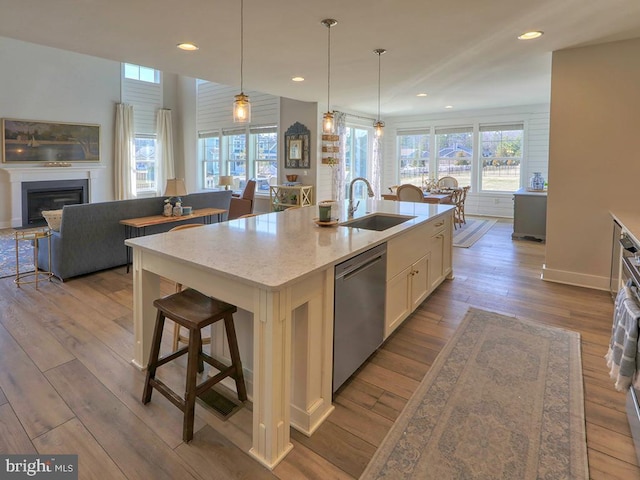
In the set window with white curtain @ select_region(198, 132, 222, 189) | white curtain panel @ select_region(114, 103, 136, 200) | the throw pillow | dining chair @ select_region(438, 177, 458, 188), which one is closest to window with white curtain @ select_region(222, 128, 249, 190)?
window with white curtain @ select_region(198, 132, 222, 189)

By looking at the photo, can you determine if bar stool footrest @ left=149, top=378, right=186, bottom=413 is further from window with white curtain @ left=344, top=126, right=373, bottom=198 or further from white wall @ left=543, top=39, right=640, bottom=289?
window with white curtain @ left=344, top=126, right=373, bottom=198

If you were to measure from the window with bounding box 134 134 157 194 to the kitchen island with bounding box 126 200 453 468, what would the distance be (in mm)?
8017

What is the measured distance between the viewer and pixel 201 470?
1.62 m

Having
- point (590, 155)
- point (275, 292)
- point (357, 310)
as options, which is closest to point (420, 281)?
point (357, 310)

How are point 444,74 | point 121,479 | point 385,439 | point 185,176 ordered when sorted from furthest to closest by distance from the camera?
point 185,176 < point 444,74 < point 385,439 < point 121,479

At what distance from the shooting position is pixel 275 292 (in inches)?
60.7

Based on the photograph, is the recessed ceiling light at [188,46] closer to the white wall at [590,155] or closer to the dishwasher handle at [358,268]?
the dishwasher handle at [358,268]

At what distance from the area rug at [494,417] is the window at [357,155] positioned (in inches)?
250

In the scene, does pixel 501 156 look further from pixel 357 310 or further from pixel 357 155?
pixel 357 310

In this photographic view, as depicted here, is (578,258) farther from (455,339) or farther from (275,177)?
(275,177)

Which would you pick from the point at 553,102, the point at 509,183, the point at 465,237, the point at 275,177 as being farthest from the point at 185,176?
the point at 553,102

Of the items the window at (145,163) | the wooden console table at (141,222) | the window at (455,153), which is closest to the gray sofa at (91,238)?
the wooden console table at (141,222)

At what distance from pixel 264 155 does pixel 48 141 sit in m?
4.38

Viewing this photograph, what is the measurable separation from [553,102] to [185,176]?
8.92 meters
